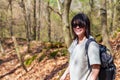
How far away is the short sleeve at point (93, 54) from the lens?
3877 millimetres

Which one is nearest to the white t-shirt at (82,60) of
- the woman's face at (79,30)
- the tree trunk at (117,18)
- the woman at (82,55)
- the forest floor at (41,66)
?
the woman at (82,55)

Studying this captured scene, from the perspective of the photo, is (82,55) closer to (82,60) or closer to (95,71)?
(82,60)

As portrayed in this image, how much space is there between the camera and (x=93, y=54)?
390 cm

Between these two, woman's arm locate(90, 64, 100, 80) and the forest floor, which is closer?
woman's arm locate(90, 64, 100, 80)

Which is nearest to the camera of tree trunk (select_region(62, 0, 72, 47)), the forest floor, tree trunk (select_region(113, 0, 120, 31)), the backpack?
the backpack

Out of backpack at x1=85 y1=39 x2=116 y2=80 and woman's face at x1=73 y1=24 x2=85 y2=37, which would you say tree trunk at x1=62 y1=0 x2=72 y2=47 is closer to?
woman's face at x1=73 y1=24 x2=85 y2=37

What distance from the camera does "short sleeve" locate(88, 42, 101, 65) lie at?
12.7 feet

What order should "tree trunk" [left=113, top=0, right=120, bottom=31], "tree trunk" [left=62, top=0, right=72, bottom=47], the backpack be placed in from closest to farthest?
the backpack < "tree trunk" [left=62, top=0, right=72, bottom=47] < "tree trunk" [left=113, top=0, right=120, bottom=31]

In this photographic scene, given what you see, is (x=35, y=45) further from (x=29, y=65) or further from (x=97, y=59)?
(x=97, y=59)

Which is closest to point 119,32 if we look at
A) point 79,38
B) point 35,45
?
point 35,45

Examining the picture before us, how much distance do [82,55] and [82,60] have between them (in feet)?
0.21

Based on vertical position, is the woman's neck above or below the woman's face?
below

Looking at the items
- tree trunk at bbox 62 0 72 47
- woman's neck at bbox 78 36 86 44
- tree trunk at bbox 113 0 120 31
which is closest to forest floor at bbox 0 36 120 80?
tree trunk at bbox 62 0 72 47

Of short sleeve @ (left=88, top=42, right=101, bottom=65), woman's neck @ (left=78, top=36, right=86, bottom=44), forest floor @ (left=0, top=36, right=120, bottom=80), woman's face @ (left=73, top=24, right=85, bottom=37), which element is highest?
woman's face @ (left=73, top=24, right=85, bottom=37)
